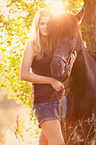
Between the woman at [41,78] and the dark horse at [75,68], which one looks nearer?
the woman at [41,78]

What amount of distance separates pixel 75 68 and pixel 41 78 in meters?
0.94

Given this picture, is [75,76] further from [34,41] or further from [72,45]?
[34,41]

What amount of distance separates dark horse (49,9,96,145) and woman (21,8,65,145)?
16 cm

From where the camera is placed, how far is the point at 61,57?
3.41 metres

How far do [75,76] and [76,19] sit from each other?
91cm

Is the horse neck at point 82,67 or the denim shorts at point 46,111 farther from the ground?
the horse neck at point 82,67

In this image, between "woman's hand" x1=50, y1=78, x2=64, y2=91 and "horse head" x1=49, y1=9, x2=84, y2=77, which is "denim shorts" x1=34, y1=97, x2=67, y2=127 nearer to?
"woman's hand" x1=50, y1=78, x2=64, y2=91

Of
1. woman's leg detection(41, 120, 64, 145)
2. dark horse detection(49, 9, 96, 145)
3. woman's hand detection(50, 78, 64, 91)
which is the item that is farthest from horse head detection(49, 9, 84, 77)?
woman's leg detection(41, 120, 64, 145)

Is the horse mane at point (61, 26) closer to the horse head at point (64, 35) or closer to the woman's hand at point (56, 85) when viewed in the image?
the horse head at point (64, 35)

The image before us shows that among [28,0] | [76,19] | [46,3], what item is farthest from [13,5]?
[76,19]

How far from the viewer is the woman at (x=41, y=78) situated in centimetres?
325

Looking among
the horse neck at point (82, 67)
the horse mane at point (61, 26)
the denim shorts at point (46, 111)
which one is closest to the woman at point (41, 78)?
the denim shorts at point (46, 111)

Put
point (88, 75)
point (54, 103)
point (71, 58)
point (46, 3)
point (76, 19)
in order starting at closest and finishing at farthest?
point (54, 103) < point (71, 58) < point (76, 19) < point (88, 75) < point (46, 3)

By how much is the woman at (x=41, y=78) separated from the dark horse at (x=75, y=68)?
155 mm
